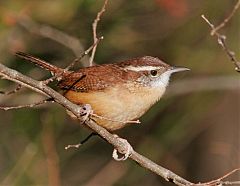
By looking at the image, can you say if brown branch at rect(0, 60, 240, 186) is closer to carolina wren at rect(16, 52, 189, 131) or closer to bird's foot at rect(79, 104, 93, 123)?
bird's foot at rect(79, 104, 93, 123)

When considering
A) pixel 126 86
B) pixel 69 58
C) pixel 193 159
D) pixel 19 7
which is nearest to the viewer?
pixel 126 86

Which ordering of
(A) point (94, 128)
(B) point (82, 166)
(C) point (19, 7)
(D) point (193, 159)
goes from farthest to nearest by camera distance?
A: (D) point (193, 159), (B) point (82, 166), (C) point (19, 7), (A) point (94, 128)

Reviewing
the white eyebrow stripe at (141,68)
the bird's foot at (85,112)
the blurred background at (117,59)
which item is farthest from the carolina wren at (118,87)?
the blurred background at (117,59)

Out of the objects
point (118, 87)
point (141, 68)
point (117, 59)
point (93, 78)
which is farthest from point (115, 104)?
point (117, 59)

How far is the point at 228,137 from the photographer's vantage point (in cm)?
760

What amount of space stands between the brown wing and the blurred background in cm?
116

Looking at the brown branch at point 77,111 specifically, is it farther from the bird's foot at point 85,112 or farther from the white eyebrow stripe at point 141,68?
the white eyebrow stripe at point 141,68

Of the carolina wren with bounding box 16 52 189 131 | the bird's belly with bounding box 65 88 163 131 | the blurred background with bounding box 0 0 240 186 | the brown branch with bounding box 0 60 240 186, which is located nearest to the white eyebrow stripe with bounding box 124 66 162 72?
the carolina wren with bounding box 16 52 189 131

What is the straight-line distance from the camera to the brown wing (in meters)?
4.31

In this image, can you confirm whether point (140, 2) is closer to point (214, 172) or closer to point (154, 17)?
point (154, 17)

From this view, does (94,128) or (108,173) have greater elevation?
(94,128)

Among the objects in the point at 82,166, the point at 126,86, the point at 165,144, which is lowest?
the point at 82,166

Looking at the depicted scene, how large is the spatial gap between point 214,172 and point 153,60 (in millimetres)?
3419

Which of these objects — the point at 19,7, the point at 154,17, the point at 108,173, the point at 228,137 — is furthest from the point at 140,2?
the point at 228,137
